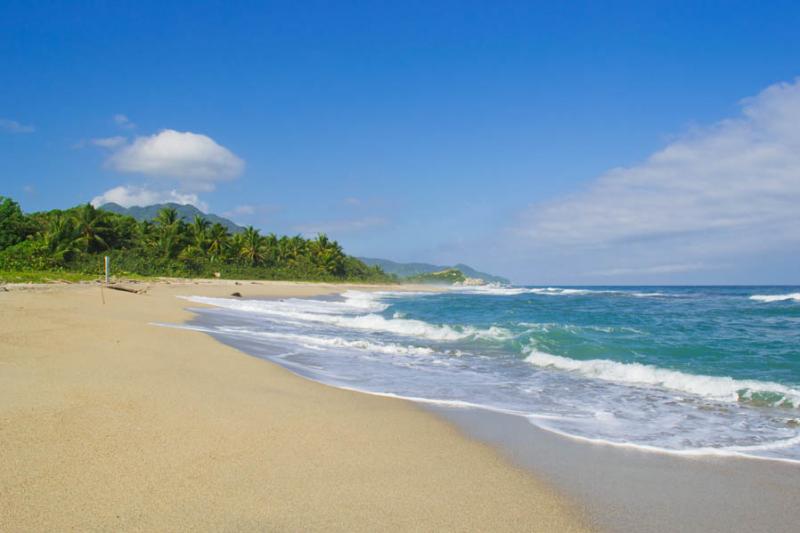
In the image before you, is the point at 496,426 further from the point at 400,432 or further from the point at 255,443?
the point at 255,443

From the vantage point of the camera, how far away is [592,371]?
10242 mm

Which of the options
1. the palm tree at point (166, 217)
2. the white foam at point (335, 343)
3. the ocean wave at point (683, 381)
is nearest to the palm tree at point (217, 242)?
the palm tree at point (166, 217)

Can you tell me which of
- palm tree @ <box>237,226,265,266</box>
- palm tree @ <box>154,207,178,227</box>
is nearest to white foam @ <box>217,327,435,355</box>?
palm tree @ <box>154,207,178,227</box>

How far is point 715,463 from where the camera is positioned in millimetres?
4586

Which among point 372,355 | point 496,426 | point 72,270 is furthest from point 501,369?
point 72,270

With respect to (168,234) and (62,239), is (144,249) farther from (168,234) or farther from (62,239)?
(62,239)

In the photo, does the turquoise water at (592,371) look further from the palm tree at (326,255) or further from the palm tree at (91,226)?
the palm tree at (326,255)

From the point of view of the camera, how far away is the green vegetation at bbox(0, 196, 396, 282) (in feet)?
116

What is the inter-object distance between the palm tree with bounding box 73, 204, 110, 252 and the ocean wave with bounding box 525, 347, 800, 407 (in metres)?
43.6

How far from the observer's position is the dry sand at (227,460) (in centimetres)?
288

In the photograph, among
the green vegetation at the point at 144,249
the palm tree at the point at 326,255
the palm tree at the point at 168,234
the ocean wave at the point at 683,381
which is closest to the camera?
the ocean wave at the point at 683,381

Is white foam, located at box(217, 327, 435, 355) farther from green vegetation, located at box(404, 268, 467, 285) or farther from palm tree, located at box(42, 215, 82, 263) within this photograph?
green vegetation, located at box(404, 268, 467, 285)

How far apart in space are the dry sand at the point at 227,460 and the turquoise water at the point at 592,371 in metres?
1.89

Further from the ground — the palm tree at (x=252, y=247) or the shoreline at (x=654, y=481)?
the palm tree at (x=252, y=247)
